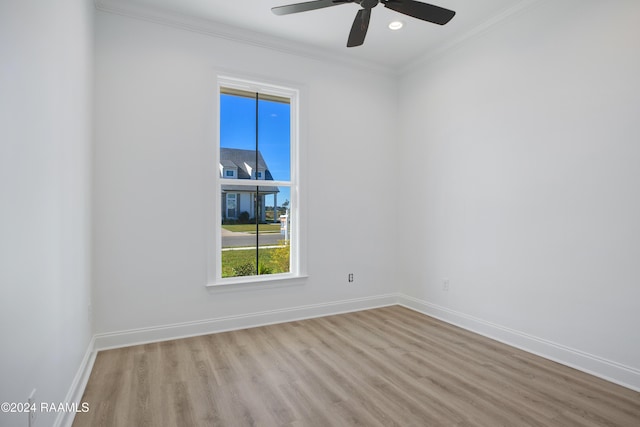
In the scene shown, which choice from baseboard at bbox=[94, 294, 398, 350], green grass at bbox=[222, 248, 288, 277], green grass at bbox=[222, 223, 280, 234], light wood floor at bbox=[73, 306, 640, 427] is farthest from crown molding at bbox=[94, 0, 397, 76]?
light wood floor at bbox=[73, 306, 640, 427]

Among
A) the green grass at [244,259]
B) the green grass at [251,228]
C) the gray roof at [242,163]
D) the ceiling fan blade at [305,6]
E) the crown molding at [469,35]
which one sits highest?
the crown molding at [469,35]

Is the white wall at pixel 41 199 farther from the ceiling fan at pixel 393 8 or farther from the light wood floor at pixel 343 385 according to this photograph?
the ceiling fan at pixel 393 8

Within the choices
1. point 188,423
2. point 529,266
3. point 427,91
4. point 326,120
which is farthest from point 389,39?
point 188,423

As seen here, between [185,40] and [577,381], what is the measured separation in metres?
4.33

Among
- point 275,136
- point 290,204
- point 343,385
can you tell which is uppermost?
point 275,136

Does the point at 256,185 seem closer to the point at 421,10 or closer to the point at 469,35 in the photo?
the point at 421,10

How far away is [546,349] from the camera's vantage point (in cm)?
289

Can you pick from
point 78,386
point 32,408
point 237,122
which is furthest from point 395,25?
point 78,386

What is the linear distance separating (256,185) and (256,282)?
1047mm

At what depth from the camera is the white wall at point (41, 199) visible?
1.23 m

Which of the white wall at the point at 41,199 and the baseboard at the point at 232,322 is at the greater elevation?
the white wall at the point at 41,199

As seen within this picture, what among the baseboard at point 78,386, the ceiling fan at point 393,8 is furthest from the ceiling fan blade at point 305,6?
the baseboard at point 78,386

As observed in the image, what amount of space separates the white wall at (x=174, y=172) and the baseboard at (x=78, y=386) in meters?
0.31

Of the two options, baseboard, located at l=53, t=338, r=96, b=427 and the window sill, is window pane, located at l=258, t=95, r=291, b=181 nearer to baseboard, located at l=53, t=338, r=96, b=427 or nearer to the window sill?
the window sill
